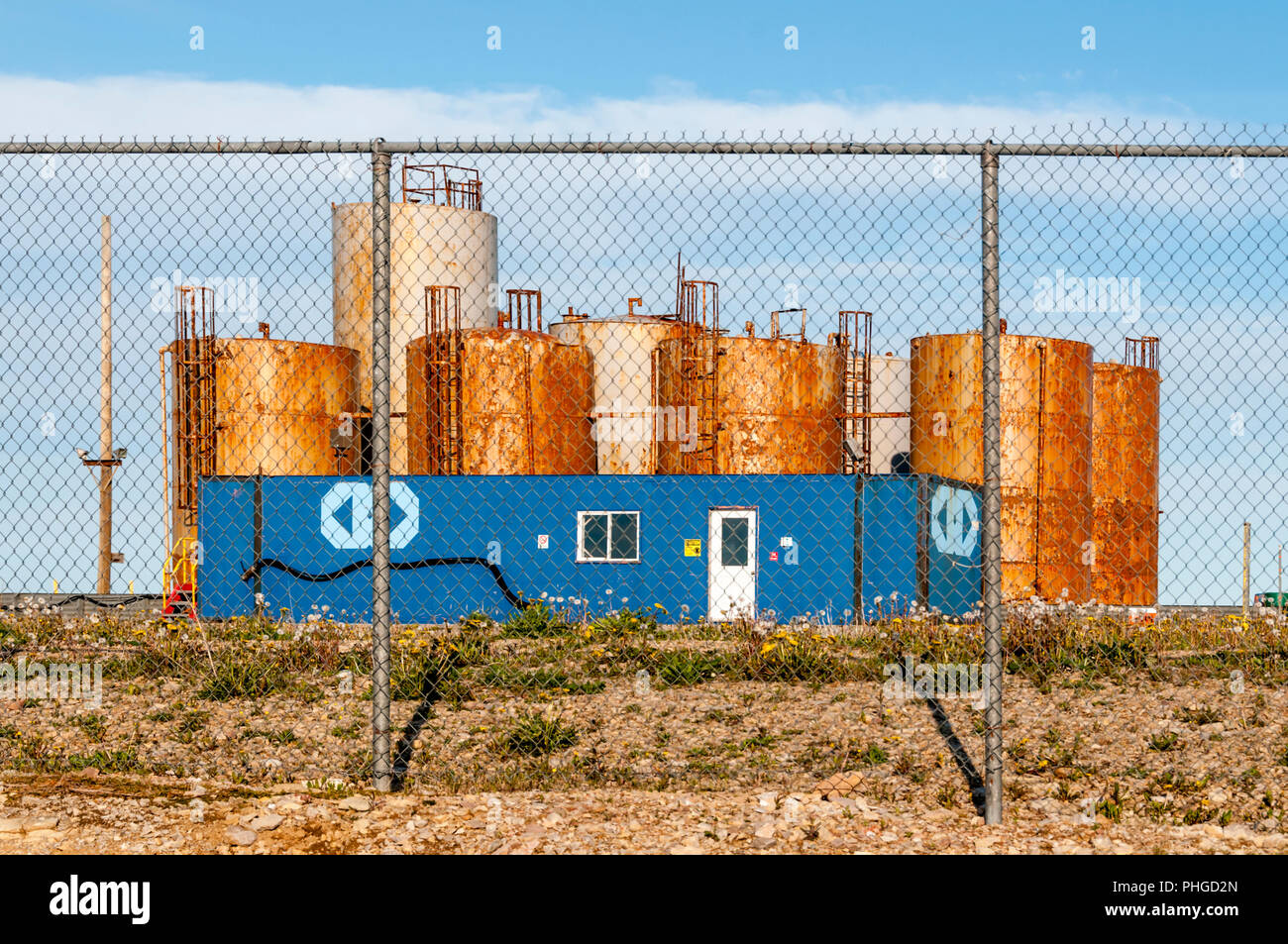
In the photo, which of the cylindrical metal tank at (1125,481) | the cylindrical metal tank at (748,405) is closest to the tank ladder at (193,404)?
the cylindrical metal tank at (748,405)

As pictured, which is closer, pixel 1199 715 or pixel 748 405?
pixel 1199 715

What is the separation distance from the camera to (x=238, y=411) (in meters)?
23.9

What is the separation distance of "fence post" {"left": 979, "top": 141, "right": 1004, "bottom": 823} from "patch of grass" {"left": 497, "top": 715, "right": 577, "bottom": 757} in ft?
9.56

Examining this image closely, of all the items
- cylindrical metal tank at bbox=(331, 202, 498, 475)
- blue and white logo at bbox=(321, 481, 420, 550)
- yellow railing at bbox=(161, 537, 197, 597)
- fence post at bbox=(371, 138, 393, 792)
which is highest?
cylindrical metal tank at bbox=(331, 202, 498, 475)

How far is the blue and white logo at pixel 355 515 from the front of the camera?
71.2ft

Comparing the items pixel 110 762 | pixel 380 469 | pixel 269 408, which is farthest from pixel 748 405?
pixel 380 469

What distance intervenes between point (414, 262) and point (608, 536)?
1105cm

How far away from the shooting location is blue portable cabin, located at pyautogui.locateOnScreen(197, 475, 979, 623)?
21250 mm

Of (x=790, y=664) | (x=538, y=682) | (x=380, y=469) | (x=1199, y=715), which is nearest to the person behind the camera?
(x=380, y=469)

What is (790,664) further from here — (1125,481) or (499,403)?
(1125,481)

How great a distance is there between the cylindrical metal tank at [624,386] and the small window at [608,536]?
2.82 metres

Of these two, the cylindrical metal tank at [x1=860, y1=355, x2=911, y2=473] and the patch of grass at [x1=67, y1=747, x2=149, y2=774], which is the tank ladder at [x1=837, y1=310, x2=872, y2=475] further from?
the patch of grass at [x1=67, y1=747, x2=149, y2=774]

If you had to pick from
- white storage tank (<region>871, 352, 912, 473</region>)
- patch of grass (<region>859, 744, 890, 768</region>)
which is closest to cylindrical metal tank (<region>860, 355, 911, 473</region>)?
white storage tank (<region>871, 352, 912, 473</region>)

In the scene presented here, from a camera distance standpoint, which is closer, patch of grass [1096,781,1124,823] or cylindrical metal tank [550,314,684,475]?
patch of grass [1096,781,1124,823]
